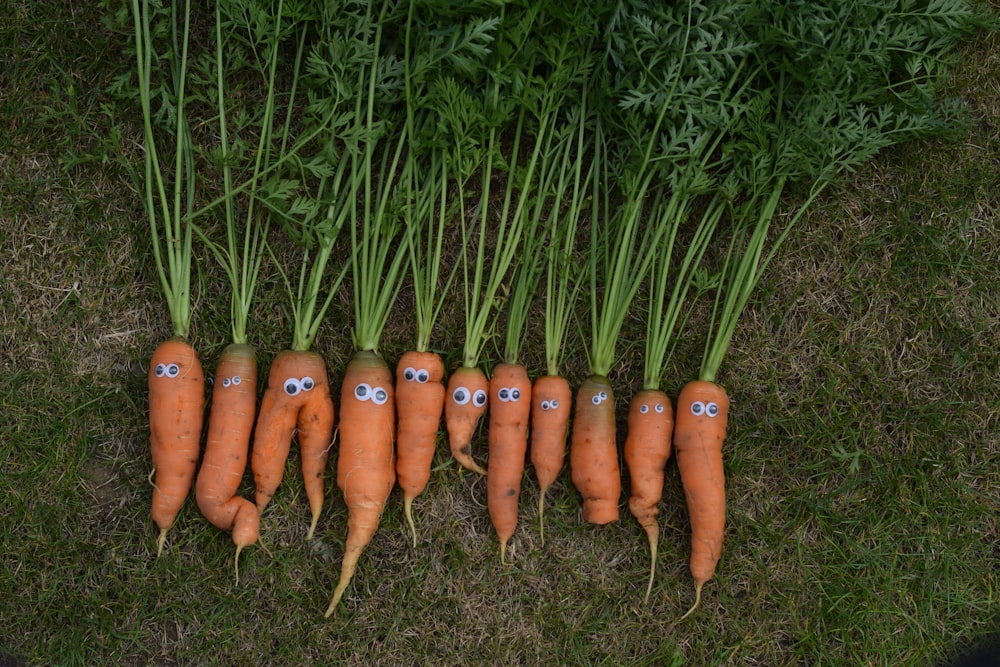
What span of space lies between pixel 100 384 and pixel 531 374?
5.02 ft

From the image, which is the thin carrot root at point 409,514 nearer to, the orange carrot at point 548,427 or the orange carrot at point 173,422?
the orange carrot at point 548,427

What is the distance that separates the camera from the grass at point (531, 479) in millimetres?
2496

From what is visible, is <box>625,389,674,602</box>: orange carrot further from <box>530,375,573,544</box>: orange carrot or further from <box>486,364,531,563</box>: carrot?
<box>486,364,531,563</box>: carrot

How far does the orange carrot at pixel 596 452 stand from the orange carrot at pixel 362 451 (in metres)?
0.66

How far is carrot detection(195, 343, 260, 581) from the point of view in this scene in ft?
7.96

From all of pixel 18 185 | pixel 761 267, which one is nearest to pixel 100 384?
pixel 18 185

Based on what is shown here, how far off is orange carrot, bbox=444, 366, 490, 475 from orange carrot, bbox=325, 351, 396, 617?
0.21m

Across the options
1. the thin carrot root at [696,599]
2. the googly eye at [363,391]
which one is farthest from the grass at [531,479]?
the googly eye at [363,391]

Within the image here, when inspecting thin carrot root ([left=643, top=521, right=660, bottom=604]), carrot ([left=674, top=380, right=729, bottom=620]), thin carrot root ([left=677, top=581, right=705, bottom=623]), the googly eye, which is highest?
the googly eye

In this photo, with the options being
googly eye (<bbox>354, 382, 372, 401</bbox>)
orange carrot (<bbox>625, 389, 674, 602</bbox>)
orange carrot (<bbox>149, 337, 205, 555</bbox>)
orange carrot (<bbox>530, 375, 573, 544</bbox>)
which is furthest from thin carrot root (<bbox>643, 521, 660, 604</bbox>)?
orange carrot (<bbox>149, 337, 205, 555</bbox>)

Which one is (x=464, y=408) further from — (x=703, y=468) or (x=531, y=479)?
(x=703, y=468)

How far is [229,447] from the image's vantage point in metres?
2.43

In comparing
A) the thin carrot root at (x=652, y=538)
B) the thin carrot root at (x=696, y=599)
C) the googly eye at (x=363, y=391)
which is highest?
the googly eye at (x=363, y=391)

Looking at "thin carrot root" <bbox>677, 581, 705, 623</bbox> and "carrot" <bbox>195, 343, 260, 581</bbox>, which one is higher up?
"carrot" <bbox>195, 343, 260, 581</bbox>
